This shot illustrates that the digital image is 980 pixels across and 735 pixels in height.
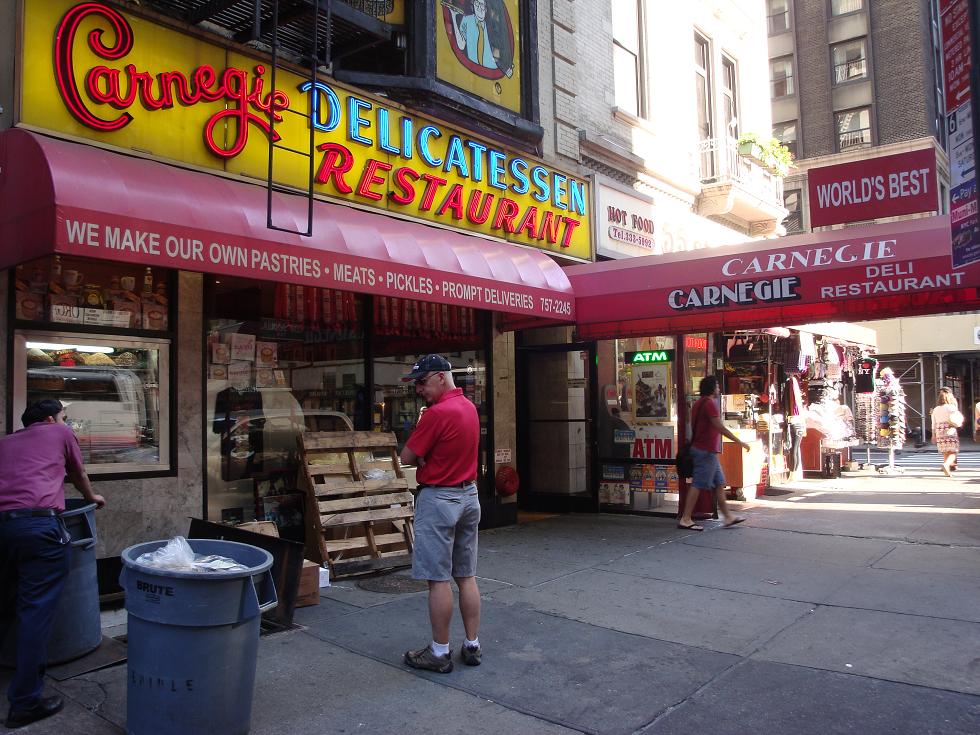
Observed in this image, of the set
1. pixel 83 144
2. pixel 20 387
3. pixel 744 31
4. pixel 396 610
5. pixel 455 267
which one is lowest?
pixel 396 610

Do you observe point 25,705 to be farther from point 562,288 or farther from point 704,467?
point 704,467

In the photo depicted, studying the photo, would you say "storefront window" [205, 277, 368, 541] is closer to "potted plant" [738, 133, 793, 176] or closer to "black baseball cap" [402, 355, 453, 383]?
"black baseball cap" [402, 355, 453, 383]

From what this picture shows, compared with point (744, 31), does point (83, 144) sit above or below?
below

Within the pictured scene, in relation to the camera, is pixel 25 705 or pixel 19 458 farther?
pixel 19 458

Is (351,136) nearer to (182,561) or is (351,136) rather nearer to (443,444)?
(443,444)

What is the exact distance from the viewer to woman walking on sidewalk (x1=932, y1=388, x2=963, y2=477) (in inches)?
569

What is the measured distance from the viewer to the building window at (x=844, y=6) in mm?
30609

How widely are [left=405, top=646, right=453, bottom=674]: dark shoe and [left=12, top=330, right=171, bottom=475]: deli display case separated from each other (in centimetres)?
289

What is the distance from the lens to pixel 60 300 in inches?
230

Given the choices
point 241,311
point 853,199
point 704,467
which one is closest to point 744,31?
point 853,199

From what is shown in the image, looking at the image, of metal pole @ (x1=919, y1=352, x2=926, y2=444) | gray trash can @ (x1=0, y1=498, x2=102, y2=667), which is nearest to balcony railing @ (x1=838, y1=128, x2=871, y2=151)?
metal pole @ (x1=919, y1=352, x2=926, y2=444)

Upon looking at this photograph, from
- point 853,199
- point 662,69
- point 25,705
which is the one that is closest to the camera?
point 25,705

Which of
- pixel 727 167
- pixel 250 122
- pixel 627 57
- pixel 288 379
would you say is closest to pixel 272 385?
pixel 288 379

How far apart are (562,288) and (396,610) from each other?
175 inches
